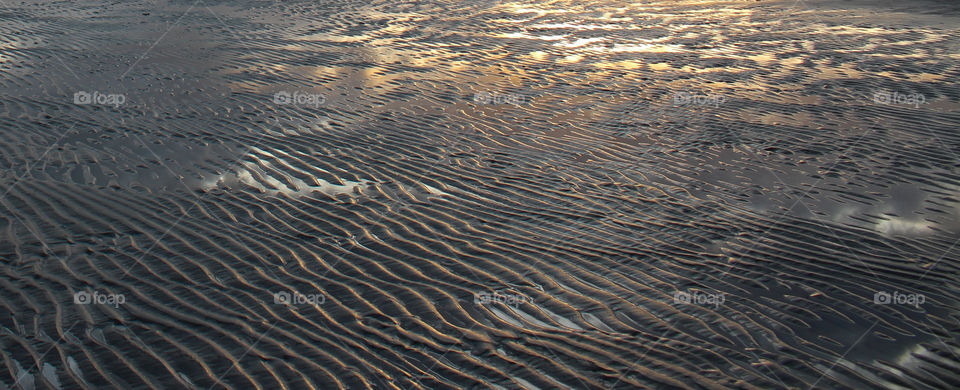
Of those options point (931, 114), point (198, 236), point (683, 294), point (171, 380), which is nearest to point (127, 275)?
point (198, 236)

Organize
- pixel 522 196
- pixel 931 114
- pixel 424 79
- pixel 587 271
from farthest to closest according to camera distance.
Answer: pixel 424 79 < pixel 931 114 < pixel 522 196 < pixel 587 271

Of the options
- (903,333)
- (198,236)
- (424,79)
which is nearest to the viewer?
(903,333)

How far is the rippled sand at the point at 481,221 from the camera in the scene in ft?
13.7

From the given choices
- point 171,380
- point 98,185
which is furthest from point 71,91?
point 171,380

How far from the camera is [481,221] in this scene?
5855 millimetres

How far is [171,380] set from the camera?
396cm

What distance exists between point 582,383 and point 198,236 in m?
3.00

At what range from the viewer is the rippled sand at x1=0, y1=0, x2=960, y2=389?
417cm

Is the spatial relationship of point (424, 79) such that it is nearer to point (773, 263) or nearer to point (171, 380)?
point (773, 263)

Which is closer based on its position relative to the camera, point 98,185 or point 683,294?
point 683,294

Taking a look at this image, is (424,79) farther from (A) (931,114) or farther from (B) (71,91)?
(A) (931,114)

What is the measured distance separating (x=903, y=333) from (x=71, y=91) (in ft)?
29.6

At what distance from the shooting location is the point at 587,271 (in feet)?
16.7

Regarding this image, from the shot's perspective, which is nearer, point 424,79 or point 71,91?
point 71,91
